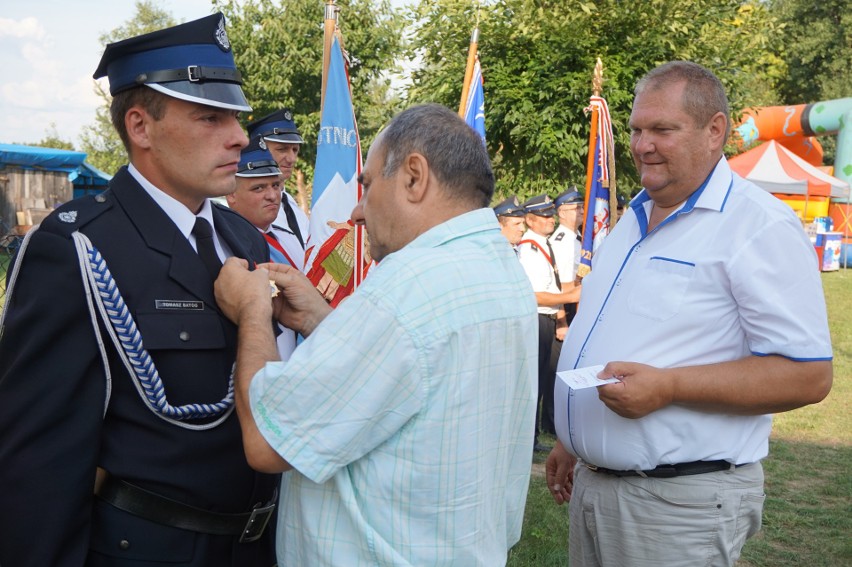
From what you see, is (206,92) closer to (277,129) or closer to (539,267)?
(277,129)

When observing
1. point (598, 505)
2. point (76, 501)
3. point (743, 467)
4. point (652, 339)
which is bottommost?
point (598, 505)

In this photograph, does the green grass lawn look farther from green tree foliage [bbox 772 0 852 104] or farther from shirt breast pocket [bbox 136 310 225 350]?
green tree foliage [bbox 772 0 852 104]

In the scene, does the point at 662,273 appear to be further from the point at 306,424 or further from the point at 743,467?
the point at 306,424


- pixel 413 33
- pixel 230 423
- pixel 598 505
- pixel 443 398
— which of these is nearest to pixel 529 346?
pixel 443 398

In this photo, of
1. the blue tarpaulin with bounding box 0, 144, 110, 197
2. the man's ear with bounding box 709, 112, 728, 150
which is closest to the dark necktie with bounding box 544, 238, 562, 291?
the man's ear with bounding box 709, 112, 728, 150

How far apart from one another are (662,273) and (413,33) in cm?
987

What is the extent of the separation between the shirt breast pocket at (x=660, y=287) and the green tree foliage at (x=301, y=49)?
12.2 m

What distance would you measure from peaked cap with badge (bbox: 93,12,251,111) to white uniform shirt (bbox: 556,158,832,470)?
4.57ft

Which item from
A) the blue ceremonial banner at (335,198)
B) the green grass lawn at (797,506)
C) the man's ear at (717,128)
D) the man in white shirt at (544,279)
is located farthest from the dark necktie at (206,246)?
the man in white shirt at (544,279)

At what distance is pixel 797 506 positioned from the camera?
5.92m

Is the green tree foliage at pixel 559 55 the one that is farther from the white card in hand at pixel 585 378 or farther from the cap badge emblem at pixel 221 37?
the cap badge emblem at pixel 221 37

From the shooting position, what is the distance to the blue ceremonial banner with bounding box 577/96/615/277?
7203 mm

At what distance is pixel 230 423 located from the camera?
1.93 m

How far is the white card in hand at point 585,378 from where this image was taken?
7.57 feet
